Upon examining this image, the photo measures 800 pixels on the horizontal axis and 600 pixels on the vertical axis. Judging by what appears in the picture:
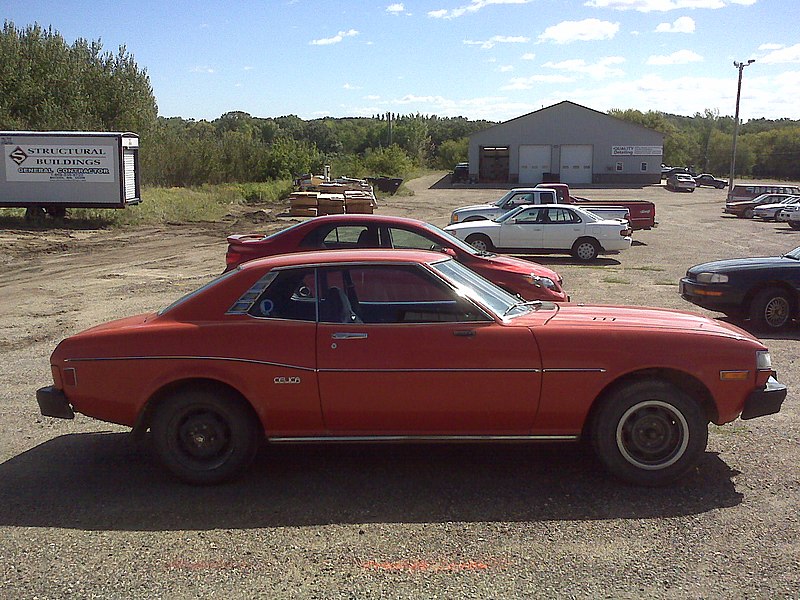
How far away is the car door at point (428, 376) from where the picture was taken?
5.18 metres

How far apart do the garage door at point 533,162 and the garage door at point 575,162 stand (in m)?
1.49

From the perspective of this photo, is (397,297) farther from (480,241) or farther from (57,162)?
(57,162)

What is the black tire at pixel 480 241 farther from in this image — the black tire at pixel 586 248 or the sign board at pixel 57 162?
the sign board at pixel 57 162

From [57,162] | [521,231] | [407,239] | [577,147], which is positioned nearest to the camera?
[407,239]

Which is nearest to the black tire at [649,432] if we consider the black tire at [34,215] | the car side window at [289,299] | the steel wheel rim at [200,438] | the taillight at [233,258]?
the car side window at [289,299]

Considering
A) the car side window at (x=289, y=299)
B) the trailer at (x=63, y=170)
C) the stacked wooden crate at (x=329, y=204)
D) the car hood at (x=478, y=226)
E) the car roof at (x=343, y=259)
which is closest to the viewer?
the car side window at (x=289, y=299)

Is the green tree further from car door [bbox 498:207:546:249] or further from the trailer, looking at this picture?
car door [bbox 498:207:546:249]

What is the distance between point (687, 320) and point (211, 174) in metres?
48.4

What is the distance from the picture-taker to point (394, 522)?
4.83m

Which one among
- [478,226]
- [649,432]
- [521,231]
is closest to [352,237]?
[649,432]

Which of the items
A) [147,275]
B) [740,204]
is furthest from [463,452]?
[740,204]

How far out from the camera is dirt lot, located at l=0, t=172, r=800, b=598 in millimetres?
4121

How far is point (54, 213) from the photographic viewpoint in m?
28.2

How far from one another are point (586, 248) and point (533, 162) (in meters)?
53.3
